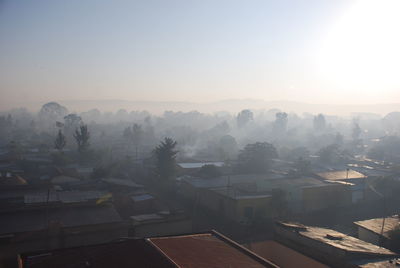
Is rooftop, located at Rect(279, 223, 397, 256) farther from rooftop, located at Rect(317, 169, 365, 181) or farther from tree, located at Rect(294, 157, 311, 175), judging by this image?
tree, located at Rect(294, 157, 311, 175)

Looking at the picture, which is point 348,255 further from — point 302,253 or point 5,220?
point 5,220

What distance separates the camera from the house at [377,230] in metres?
9.35

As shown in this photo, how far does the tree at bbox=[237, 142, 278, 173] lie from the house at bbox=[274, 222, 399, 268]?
10899 mm

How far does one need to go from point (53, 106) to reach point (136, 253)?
7717 centimetres

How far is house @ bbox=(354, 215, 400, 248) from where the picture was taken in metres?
9.35

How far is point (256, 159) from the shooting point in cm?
2041

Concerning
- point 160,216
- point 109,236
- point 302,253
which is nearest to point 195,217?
point 160,216

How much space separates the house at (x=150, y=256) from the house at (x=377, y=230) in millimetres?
5315

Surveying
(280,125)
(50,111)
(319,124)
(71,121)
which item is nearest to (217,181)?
(71,121)

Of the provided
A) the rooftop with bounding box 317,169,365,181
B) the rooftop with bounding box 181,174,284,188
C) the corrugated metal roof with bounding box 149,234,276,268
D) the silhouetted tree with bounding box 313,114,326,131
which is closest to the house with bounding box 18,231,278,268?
the corrugated metal roof with bounding box 149,234,276,268

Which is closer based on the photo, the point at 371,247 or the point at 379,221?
the point at 371,247

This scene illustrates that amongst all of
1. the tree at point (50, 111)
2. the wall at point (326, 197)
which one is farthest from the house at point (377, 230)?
the tree at point (50, 111)

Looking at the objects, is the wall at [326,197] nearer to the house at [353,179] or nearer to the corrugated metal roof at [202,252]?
the house at [353,179]

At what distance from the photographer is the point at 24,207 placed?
941 centimetres
